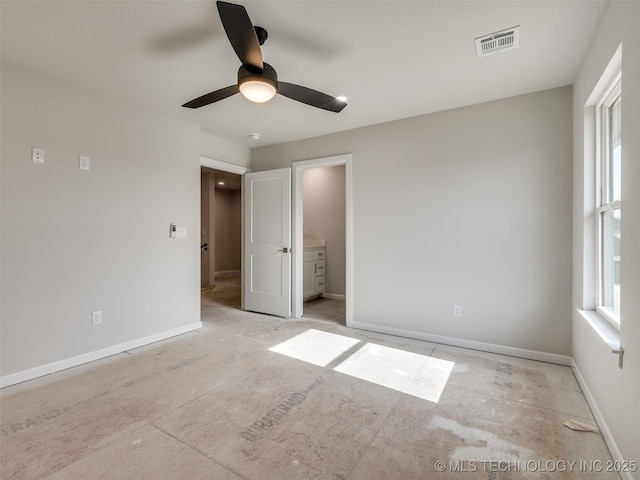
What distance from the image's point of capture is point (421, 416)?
76.5 inches

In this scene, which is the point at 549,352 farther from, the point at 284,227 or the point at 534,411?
the point at 284,227

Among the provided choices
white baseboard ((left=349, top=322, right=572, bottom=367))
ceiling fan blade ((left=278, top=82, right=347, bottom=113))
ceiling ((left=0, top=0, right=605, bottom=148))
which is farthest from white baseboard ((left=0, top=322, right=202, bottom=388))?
ceiling fan blade ((left=278, top=82, right=347, bottom=113))

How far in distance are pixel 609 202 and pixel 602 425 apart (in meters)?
1.44

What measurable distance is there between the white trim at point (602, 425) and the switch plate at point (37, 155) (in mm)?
4242

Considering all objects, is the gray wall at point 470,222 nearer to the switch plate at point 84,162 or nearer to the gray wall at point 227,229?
the switch plate at point 84,162

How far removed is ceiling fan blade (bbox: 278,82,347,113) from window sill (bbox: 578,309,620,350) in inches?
88.4

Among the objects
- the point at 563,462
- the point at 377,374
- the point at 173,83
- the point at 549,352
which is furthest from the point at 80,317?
the point at 549,352

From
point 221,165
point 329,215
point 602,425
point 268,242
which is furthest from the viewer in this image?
point 329,215

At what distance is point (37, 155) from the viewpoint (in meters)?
2.45

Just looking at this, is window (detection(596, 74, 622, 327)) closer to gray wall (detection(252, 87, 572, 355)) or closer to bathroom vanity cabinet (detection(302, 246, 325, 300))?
gray wall (detection(252, 87, 572, 355))

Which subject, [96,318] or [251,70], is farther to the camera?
[96,318]

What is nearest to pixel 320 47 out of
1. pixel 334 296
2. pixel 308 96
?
pixel 308 96

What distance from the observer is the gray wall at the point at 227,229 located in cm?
854

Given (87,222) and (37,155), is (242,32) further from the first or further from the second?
(87,222)
